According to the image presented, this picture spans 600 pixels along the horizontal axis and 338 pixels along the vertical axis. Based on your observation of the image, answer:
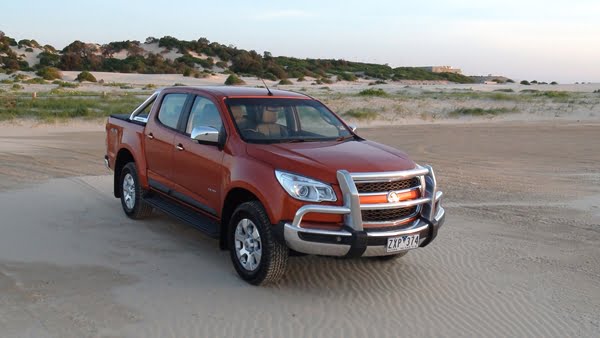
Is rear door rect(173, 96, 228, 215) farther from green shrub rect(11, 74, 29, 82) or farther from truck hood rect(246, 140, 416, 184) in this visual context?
green shrub rect(11, 74, 29, 82)

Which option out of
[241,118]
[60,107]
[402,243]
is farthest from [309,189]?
[60,107]

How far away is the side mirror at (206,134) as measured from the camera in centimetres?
593

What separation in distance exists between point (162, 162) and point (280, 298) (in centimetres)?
259

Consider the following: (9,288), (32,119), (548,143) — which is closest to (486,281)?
(9,288)

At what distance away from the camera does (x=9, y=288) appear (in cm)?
543

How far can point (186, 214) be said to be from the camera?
6707mm

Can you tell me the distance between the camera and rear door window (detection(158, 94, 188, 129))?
7.11m

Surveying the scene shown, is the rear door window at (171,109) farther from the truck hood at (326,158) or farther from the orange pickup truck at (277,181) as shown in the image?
the truck hood at (326,158)

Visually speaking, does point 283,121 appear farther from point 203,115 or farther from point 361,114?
point 361,114

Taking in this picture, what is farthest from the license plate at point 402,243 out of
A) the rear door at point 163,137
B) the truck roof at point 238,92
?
the rear door at point 163,137

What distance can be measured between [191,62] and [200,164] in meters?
62.6

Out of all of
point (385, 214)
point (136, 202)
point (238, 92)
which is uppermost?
point (238, 92)

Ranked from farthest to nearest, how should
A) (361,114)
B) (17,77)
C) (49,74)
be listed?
(49,74), (17,77), (361,114)

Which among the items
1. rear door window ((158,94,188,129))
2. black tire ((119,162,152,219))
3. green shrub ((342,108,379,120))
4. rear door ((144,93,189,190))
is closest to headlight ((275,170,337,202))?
rear door ((144,93,189,190))
